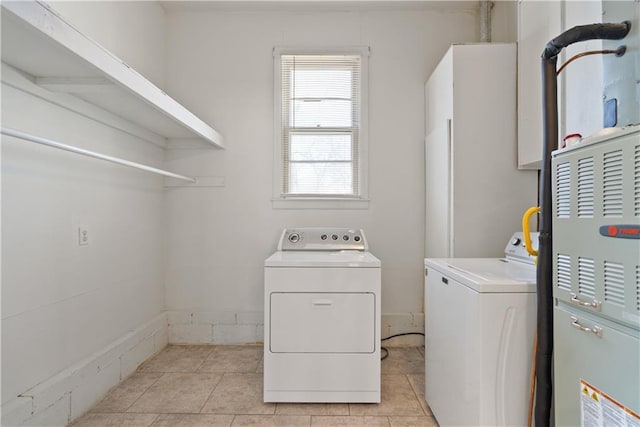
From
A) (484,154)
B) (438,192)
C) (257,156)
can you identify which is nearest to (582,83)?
(484,154)

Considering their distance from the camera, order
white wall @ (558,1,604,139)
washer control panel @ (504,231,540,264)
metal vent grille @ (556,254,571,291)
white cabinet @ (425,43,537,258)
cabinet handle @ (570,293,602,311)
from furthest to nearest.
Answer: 1. white cabinet @ (425,43,537,258)
2. washer control panel @ (504,231,540,264)
3. white wall @ (558,1,604,139)
4. metal vent grille @ (556,254,571,291)
5. cabinet handle @ (570,293,602,311)

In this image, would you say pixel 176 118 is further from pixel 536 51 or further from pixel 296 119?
pixel 536 51

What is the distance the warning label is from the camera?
853mm

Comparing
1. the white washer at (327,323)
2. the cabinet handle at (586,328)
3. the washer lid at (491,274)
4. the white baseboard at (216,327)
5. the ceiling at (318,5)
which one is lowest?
Result: the white baseboard at (216,327)

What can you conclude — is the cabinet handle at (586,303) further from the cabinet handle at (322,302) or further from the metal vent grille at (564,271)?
the cabinet handle at (322,302)

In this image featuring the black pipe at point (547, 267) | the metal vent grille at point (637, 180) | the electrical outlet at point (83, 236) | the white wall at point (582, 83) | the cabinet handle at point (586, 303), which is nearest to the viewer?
the metal vent grille at point (637, 180)

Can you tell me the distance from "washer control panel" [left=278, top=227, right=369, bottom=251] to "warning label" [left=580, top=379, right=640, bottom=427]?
5.22 ft

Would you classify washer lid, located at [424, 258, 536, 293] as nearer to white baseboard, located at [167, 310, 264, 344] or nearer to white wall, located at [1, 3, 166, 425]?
white baseboard, located at [167, 310, 264, 344]

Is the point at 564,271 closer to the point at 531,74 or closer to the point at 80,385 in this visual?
the point at 531,74

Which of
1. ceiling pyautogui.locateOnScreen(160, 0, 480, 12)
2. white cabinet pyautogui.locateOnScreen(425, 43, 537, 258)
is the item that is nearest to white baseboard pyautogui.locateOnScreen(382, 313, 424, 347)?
white cabinet pyautogui.locateOnScreen(425, 43, 537, 258)

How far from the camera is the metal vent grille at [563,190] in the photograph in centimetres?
105

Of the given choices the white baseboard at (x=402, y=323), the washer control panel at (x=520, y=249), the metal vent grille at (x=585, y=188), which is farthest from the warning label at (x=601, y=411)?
the white baseboard at (x=402, y=323)

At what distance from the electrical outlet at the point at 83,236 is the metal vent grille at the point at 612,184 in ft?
7.39

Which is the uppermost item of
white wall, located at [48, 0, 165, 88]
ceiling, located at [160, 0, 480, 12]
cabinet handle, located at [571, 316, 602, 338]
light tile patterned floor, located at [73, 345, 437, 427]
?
ceiling, located at [160, 0, 480, 12]
